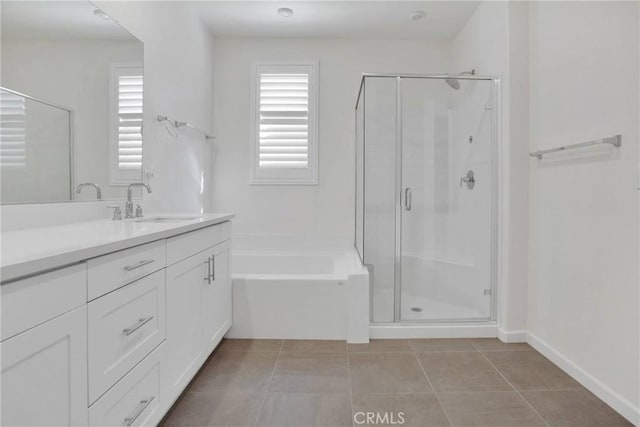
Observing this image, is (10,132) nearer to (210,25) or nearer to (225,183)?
(225,183)

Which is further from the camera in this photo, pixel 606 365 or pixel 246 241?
pixel 246 241

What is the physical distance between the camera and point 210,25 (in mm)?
3127

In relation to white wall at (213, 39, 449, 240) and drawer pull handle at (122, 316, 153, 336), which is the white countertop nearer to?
drawer pull handle at (122, 316, 153, 336)

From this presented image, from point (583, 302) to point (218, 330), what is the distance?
2.00m

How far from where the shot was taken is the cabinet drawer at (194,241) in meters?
1.39

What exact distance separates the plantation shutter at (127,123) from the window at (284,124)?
4.69ft

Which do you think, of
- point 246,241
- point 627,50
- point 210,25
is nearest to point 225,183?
point 246,241

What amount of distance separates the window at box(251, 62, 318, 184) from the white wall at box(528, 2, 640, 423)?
1922mm

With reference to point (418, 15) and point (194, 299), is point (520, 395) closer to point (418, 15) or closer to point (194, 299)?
point (194, 299)

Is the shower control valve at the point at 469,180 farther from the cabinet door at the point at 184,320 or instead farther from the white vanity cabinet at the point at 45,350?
the white vanity cabinet at the point at 45,350

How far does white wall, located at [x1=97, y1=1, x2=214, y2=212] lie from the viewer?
2.12 metres

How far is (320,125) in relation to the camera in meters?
3.40

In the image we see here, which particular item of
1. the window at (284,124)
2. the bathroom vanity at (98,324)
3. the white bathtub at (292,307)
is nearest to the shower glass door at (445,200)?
the white bathtub at (292,307)

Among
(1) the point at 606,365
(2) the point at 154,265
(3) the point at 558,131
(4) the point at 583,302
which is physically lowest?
(1) the point at 606,365
